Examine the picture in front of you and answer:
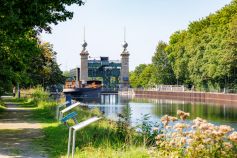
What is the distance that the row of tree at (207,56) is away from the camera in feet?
232

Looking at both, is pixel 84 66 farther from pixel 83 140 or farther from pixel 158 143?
pixel 158 143

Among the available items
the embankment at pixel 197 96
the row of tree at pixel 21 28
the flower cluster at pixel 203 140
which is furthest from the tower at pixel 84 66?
the flower cluster at pixel 203 140

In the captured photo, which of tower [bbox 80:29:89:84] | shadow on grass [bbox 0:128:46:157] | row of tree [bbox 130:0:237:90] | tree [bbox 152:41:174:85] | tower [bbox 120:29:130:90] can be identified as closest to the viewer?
shadow on grass [bbox 0:128:46:157]

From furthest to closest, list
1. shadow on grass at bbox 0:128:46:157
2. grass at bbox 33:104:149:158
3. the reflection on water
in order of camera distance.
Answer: the reflection on water < shadow on grass at bbox 0:128:46:157 < grass at bbox 33:104:149:158

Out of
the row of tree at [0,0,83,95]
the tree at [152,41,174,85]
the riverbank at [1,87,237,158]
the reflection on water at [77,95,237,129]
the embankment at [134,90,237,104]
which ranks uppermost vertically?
the tree at [152,41,174,85]

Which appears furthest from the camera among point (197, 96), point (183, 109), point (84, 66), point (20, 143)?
point (84, 66)

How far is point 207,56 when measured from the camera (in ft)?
255

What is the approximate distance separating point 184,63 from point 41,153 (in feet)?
263

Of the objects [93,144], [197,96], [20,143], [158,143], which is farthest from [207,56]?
[158,143]

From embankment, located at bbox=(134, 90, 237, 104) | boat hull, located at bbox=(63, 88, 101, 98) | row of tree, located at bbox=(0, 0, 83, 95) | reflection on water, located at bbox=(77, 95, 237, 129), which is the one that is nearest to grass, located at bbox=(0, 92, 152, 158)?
row of tree, located at bbox=(0, 0, 83, 95)

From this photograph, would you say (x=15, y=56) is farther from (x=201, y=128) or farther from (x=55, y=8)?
(x=201, y=128)

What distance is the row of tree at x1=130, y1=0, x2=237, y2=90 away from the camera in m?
70.6

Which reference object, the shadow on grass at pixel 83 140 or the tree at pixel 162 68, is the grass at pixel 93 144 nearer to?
the shadow on grass at pixel 83 140

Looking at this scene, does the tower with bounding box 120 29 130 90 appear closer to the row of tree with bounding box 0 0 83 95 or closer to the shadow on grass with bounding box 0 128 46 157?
the row of tree with bounding box 0 0 83 95
